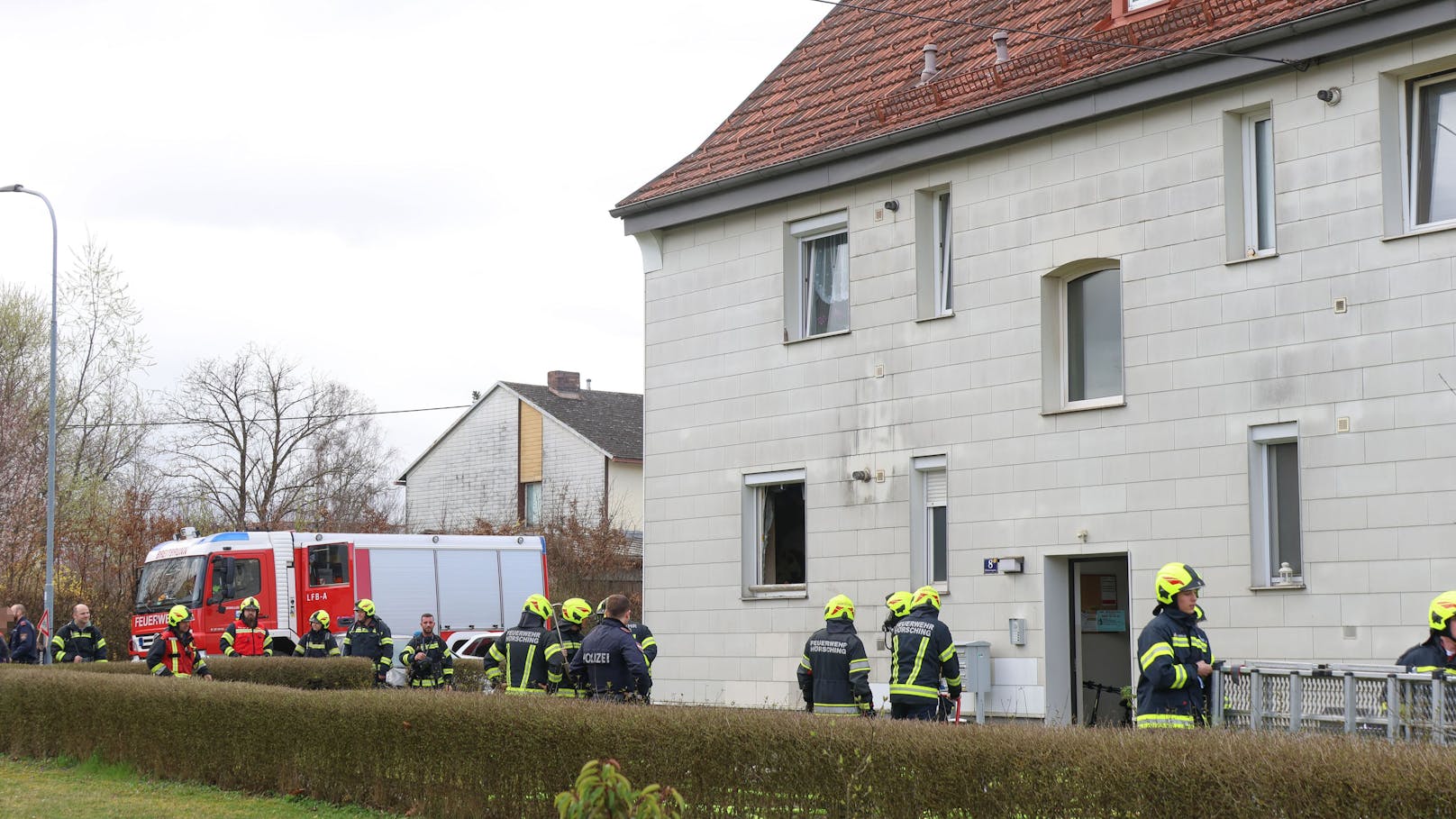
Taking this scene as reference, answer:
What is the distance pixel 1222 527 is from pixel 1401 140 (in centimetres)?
354

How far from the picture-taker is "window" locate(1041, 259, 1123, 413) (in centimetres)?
1584

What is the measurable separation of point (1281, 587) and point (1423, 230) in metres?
3.12

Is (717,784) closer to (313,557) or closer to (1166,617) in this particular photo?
(1166,617)

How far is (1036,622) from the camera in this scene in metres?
15.9

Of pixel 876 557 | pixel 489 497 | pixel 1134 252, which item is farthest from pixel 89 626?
pixel 489 497

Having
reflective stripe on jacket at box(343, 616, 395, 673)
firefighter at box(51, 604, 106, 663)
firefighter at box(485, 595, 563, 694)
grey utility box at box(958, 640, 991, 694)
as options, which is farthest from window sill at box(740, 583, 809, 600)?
firefighter at box(51, 604, 106, 663)

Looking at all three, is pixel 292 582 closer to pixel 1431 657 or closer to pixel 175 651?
pixel 175 651

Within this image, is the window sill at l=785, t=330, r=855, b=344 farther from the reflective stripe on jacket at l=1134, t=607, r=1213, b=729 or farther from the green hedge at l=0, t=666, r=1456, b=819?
the reflective stripe on jacket at l=1134, t=607, r=1213, b=729

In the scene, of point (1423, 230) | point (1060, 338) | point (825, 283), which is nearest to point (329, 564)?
point (825, 283)

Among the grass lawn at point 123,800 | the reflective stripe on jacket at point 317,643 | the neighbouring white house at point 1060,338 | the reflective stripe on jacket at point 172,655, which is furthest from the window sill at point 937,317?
the reflective stripe on jacket at point 317,643

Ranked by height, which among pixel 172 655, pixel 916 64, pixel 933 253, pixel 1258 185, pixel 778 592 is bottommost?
pixel 172 655

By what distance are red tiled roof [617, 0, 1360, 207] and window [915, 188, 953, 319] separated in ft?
2.90

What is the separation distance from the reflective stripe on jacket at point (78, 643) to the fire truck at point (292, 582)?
3613 millimetres

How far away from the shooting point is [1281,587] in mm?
13789
